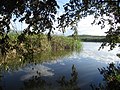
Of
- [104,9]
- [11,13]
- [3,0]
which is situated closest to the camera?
[3,0]

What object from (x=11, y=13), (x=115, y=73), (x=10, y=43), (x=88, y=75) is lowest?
(x=88, y=75)

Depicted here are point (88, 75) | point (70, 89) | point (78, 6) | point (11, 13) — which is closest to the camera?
point (11, 13)

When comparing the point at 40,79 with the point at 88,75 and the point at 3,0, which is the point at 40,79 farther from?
the point at 3,0

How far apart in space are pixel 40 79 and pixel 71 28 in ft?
48.8

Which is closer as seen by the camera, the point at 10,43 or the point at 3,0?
the point at 3,0

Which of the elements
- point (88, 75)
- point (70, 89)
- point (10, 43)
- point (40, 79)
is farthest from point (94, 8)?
point (88, 75)

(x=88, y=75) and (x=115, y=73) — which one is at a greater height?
(x=115, y=73)

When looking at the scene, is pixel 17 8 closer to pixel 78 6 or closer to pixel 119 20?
pixel 78 6

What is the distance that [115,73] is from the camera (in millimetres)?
8812

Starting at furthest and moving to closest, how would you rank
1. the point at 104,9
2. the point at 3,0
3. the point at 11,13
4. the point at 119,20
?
1. the point at 104,9
2. the point at 119,20
3. the point at 11,13
4. the point at 3,0

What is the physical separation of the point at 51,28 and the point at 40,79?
54.9 feet

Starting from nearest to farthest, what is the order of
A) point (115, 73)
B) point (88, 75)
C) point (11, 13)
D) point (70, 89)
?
point (11, 13)
point (115, 73)
point (70, 89)
point (88, 75)

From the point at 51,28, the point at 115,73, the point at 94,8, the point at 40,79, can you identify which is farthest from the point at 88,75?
the point at 51,28

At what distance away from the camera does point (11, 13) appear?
5.00m
